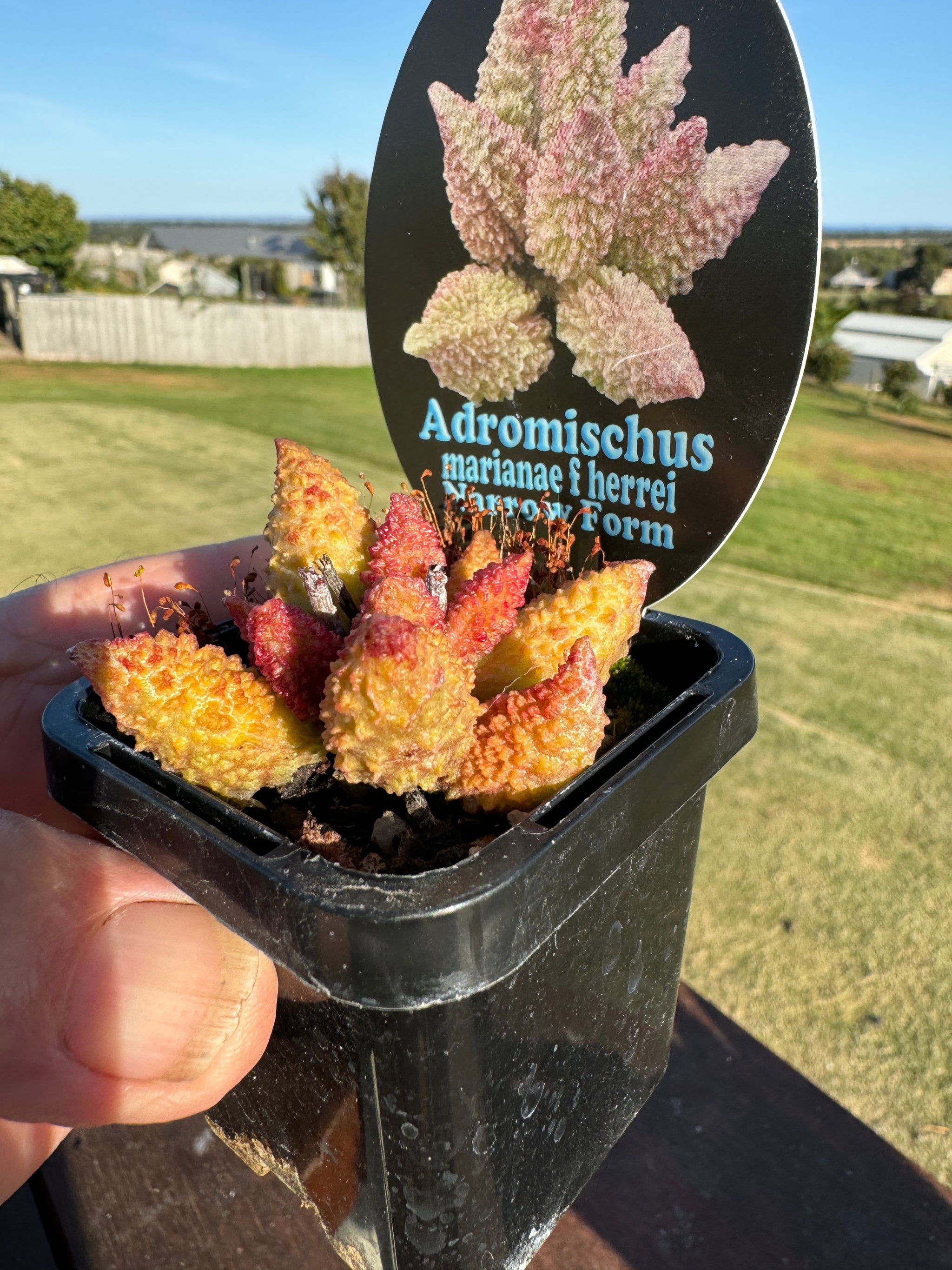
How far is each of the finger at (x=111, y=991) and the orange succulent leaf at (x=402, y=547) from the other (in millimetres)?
293

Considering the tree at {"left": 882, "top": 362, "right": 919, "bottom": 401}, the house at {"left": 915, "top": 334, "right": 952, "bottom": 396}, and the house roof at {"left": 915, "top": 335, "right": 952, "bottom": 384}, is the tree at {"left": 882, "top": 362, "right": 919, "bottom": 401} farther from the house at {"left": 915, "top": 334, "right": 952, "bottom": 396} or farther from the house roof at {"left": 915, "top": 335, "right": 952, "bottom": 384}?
the house roof at {"left": 915, "top": 335, "right": 952, "bottom": 384}

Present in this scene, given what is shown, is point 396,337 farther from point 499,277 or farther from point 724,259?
point 724,259

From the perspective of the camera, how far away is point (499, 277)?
35.6 inches

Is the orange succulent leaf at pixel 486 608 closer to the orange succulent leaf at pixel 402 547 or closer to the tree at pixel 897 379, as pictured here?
the orange succulent leaf at pixel 402 547

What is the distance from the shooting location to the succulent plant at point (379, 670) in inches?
20.1

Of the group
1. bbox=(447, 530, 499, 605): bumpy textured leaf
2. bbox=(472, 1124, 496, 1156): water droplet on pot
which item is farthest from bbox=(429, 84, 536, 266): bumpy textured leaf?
bbox=(472, 1124, 496, 1156): water droplet on pot

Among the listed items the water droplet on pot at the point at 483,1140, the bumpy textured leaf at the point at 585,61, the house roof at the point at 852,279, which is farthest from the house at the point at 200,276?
the water droplet on pot at the point at 483,1140

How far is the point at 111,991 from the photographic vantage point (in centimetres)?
53

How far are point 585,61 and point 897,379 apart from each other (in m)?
16.2

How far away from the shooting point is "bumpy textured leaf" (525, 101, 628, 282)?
78cm

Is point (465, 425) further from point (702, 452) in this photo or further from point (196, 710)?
point (196, 710)

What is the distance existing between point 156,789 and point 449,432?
591 mm

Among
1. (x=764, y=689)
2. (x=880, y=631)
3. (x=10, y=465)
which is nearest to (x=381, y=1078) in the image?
(x=764, y=689)

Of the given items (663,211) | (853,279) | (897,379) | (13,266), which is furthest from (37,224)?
(853,279)
